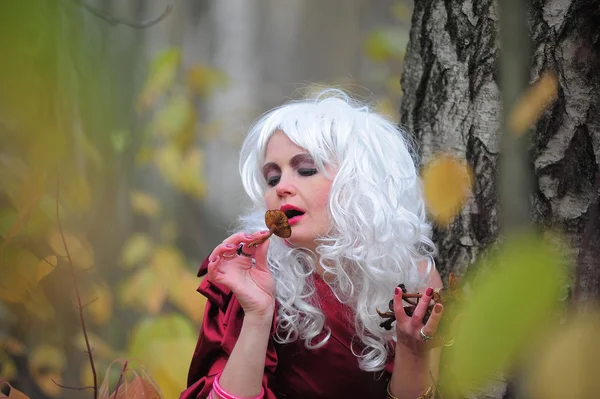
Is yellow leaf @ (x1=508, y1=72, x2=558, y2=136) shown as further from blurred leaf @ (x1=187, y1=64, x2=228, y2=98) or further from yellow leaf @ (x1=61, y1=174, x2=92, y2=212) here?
blurred leaf @ (x1=187, y1=64, x2=228, y2=98)

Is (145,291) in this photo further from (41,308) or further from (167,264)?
(41,308)

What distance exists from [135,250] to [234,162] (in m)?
0.80

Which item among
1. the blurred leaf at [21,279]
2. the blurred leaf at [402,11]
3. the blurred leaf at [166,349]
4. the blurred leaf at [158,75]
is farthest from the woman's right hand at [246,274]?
the blurred leaf at [402,11]

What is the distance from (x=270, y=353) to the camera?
3.43 feet

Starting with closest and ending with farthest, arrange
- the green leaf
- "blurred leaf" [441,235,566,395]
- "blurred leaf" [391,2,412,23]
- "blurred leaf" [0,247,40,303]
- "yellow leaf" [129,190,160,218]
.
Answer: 1. "blurred leaf" [441,235,566,395]
2. "blurred leaf" [0,247,40,303]
3. the green leaf
4. "yellow leaf" [129,190,160,218]
5. "blurred leaf" [391,2,412,23]

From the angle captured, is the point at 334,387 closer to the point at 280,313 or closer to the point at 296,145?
the point at 280,313

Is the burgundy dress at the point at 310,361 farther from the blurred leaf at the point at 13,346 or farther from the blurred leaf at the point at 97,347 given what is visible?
the blurred leaf at the point at 97,347

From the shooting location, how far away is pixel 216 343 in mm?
1047

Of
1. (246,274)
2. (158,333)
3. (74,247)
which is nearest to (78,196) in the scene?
(74,247)

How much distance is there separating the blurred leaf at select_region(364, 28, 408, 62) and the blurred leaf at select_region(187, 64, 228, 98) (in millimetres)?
715

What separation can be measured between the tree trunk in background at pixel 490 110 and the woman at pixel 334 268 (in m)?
0.09

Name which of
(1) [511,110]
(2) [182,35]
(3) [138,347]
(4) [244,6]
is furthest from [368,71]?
(1) [511,110]

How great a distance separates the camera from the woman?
1.05m

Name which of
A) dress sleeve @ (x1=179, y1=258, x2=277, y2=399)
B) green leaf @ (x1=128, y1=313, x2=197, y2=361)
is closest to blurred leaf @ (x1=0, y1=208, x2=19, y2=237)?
dress sleeve @ (x1=179, y1=258, x2=277, y2=399)
